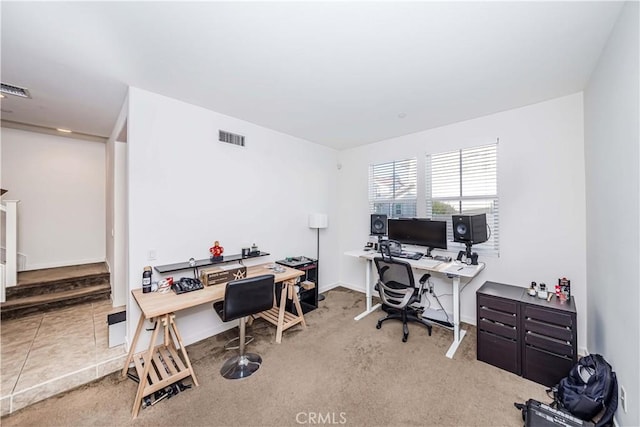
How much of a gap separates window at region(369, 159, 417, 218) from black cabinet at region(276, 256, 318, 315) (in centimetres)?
160

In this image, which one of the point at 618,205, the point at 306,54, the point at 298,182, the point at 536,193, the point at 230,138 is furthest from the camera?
the point at 298,182

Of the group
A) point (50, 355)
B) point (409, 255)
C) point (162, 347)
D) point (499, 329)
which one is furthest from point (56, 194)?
point (499, 329)

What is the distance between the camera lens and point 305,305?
3691 mm

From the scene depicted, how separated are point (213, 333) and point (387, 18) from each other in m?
3.60

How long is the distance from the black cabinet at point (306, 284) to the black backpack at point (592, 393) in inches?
107

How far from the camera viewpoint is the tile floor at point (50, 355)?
1921 mm

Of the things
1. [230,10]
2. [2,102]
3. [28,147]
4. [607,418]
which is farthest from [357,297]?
A: [28,147]

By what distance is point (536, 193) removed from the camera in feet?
9.04

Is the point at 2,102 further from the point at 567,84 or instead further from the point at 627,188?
the point at 567,84

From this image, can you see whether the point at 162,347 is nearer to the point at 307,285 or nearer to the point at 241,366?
the point at 241,366

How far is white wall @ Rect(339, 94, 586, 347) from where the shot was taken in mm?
2531

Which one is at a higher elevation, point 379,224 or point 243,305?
point 379,224

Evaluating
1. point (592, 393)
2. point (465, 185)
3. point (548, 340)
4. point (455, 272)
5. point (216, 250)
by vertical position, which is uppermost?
point (465, 185)

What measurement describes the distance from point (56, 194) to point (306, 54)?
527 centimetres
